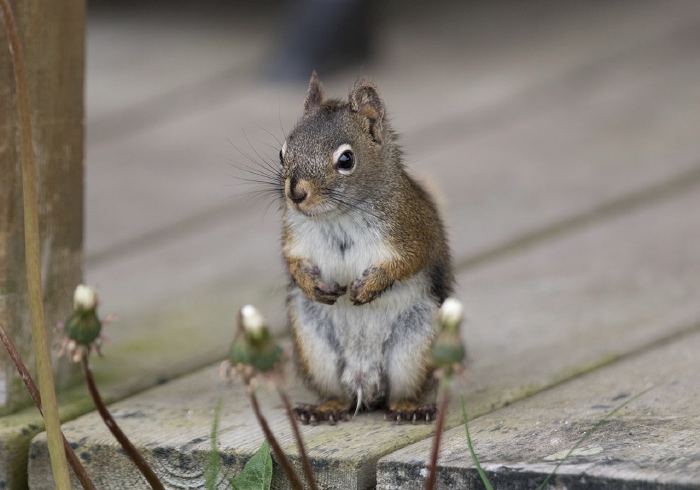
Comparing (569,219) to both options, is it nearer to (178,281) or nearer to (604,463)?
(178,281)

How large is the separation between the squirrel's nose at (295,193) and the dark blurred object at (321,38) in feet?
9.18

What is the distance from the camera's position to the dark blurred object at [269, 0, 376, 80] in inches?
197

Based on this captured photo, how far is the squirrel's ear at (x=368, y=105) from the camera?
7.71ft

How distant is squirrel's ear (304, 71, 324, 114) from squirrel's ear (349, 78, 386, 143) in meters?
0.09

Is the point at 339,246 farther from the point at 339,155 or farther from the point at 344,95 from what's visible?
the point at 344,95

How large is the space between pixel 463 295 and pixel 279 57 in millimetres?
2118

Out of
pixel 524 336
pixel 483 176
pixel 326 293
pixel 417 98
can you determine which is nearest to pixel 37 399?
pixel 326 293

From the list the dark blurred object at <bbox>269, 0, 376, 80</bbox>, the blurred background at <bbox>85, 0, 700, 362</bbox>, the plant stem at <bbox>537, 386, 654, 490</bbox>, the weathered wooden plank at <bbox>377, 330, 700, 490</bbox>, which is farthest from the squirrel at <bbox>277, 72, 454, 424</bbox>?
the dark blurred object at <bbox>269, 0, 376, 80</bbox>

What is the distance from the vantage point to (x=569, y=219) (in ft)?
12.2

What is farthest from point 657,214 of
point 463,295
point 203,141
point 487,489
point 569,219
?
point 487,489

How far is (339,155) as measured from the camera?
88.7 inches

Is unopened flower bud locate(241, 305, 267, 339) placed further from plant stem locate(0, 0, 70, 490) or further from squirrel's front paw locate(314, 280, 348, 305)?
squirrel's front paw locate(314, 280, 348, 305)

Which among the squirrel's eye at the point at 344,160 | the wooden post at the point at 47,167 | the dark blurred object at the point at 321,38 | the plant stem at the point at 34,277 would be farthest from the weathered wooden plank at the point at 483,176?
the plant stem at the point at 34,277

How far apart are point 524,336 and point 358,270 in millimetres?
732
